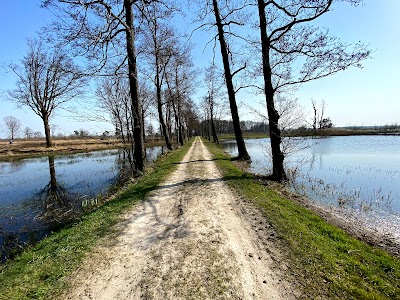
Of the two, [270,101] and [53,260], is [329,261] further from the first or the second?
[270,101]

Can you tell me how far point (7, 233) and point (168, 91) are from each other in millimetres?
24970

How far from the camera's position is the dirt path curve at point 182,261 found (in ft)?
12.0

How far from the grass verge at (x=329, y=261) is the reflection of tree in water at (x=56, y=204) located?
6309 mm

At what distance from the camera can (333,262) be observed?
4309mm

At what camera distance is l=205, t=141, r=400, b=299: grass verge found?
3651mm

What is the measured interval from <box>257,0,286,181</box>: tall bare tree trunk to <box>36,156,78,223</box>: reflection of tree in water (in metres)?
7.66

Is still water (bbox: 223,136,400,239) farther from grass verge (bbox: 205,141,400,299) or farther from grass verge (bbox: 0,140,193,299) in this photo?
grass verge (bbox: 0,140,193,299)

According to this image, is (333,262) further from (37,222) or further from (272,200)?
(37,222)

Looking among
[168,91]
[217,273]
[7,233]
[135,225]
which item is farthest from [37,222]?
[168,91]

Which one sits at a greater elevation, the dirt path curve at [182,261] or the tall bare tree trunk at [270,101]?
the tall bare tree trunk at [270,101]

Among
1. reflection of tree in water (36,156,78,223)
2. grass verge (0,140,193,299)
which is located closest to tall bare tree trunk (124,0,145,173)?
reflection of tree in water (36,156,78,223)

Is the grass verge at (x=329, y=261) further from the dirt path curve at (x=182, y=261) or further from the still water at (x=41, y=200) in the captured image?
the still water at (x=41, y=200)

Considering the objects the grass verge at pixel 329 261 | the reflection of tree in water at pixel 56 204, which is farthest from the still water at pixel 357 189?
the reflection of tree in water at pixel 56 204

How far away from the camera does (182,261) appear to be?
4.39 metres
